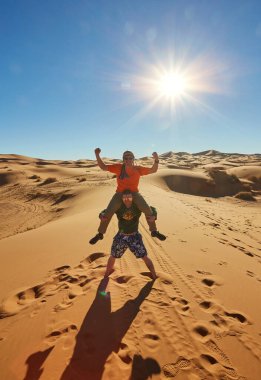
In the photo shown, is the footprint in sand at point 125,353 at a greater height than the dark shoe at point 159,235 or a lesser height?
lesser

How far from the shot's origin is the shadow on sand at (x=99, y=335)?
2941mm

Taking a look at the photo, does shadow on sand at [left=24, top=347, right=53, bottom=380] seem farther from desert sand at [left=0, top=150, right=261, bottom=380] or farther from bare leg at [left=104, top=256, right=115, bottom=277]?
bare leg at [left=104, top=256, right=115, bottom=277]

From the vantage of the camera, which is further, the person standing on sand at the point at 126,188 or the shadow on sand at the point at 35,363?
the person standing on sand at the point at 126,188

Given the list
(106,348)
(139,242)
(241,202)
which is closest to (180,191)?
(241,202)

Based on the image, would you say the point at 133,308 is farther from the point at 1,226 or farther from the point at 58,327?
the point at 1,226

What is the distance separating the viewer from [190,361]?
3.13m

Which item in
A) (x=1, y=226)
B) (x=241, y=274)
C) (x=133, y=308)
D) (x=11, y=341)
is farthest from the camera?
(x=1, y=226)

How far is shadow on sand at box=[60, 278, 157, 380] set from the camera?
294cm

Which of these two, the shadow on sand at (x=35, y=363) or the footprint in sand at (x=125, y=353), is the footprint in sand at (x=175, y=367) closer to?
the footprint in sand at (x=125, y=353)

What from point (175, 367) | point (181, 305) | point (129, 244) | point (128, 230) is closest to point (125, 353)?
point (175, 367)

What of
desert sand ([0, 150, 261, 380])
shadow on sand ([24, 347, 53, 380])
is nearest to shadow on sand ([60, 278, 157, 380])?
desert sand ([0, 150, 261, 380])

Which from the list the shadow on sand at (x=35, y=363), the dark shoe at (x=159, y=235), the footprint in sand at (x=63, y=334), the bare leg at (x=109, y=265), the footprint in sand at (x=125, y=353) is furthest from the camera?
the bare leg at (x=109, y=265)

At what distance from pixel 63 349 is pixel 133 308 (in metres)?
1.27

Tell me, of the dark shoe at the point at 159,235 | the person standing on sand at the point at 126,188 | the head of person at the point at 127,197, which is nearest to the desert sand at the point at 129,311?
the dark shoe at the point at 159,235
